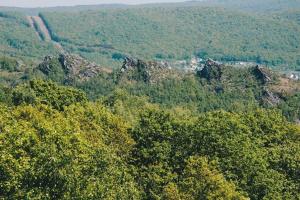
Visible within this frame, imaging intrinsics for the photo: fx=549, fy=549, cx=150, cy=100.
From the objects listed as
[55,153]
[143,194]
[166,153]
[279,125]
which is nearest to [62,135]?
[55,153]

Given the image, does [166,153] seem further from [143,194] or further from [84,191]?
[84,191]

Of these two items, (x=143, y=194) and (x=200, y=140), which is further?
(x=200, y=140)

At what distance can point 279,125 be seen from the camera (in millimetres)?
95250

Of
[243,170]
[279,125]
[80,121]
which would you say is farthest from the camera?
[279,125]

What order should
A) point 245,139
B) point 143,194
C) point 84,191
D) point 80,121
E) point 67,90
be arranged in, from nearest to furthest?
point 84,191
point 143,194
point 245,139
point 80,121
point 67,90

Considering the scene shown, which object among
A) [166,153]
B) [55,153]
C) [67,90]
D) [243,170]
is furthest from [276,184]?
[67,90]

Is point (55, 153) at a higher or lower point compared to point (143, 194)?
higher

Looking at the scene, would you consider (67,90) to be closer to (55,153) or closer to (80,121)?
(80,121)

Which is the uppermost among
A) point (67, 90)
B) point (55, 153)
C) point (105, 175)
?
point (55, 153)

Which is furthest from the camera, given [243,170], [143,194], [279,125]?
[279,125]

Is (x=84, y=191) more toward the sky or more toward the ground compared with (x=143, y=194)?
more toward the sky

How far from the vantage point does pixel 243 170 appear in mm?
73750

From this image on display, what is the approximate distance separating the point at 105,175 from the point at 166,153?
1790 centimetres

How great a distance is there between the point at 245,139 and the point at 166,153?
499 inches
